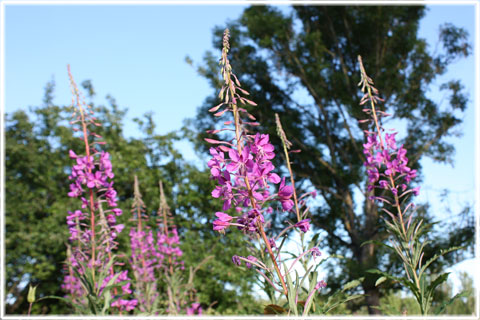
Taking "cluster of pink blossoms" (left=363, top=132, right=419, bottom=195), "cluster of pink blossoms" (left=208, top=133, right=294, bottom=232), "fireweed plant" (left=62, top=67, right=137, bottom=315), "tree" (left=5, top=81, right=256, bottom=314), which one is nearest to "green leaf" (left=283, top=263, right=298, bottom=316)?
"cluster of pink blossoms" (left=208, top=133, right=294, bottom=232)

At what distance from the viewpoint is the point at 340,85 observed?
41.4 ft

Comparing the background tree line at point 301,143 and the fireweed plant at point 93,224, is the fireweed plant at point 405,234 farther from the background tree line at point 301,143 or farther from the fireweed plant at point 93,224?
the background tree line at point 301,143

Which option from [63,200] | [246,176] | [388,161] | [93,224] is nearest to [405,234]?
[388,161]

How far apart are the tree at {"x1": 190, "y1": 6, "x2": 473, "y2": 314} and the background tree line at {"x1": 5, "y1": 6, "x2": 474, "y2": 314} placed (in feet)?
0.13

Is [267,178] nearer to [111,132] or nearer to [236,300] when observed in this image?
[236,300]

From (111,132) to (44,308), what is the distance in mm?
6800

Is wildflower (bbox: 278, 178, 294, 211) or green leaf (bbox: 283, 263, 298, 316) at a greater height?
wildflower (bbox: 278, 178, 294, 211)

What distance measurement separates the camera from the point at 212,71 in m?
14.2

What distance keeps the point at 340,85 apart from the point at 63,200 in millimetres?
10646

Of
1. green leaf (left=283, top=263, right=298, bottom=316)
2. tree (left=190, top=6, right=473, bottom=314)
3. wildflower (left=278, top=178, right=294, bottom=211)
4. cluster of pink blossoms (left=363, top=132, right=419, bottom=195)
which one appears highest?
tree (left=190, top=6, right=473, bottom=314)

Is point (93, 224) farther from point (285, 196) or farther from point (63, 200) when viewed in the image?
point (63, 200)

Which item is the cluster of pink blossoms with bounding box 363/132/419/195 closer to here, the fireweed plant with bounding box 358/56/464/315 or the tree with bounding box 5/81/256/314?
the fireweed plant with bounding box 358/56/464/315

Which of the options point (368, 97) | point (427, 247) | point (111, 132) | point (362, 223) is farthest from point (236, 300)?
point (368, 97)

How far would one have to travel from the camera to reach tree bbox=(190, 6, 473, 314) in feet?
41.1
